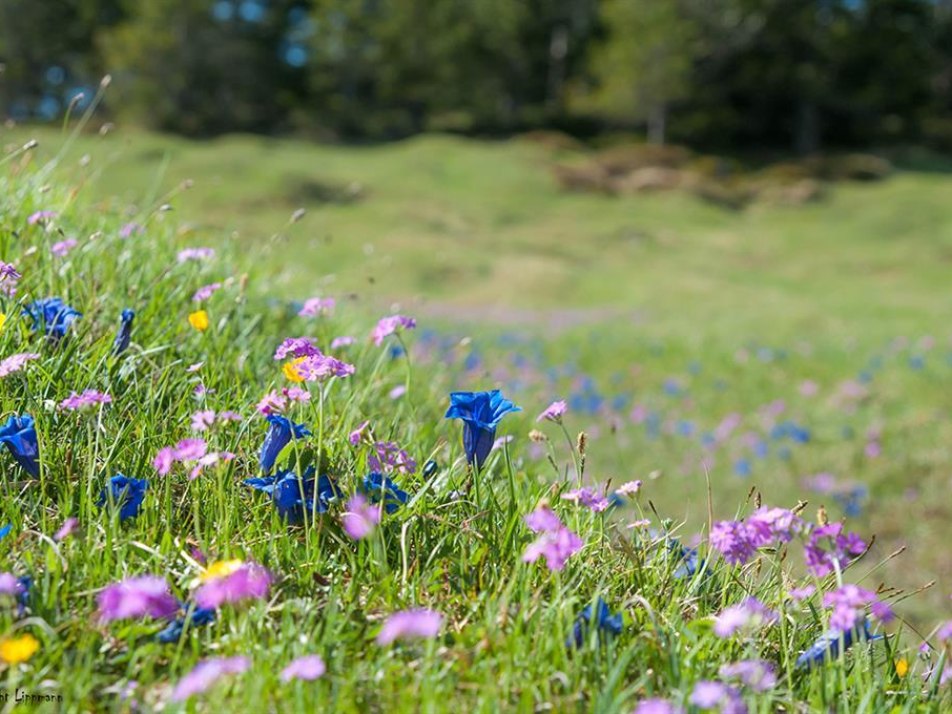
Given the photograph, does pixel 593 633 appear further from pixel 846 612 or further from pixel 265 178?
pixel 265 178

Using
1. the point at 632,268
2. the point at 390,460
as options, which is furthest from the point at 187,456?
the point at 632,268

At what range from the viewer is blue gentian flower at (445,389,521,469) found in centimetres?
166

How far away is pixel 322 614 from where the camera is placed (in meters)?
1.35

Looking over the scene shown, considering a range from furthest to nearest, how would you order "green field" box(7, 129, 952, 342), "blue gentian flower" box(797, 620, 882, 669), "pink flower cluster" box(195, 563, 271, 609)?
"green field" box(7, 129, 952, 342), "blue gentian flower" box(797, 620, 882, 669), "pink flower cluster" box(195, 563, 271, 609)

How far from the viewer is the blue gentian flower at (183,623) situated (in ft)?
4.05

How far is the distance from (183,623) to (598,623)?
1.98 feet

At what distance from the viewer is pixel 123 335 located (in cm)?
203

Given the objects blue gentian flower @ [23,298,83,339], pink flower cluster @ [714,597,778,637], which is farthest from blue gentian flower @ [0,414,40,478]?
pink flower cluster @ [714,597,778,637]

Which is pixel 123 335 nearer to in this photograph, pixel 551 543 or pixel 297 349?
pixel 297 349

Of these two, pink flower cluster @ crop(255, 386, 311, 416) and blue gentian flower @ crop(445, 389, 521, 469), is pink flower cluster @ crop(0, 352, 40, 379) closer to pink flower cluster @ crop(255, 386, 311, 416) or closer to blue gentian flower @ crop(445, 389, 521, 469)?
pink flower cluster @ crop(255, 386, 311, 416)

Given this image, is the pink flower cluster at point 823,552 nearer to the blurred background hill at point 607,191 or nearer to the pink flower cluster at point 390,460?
the pink flower cluster at point 390,460

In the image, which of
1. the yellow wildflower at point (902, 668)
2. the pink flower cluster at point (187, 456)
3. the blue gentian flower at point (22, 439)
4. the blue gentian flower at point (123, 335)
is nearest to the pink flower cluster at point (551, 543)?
the pink flower cluster at point (187, 456)

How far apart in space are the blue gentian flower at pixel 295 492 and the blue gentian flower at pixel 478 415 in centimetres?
27

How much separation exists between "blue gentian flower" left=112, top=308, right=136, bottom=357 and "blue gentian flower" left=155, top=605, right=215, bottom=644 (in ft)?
2.86
